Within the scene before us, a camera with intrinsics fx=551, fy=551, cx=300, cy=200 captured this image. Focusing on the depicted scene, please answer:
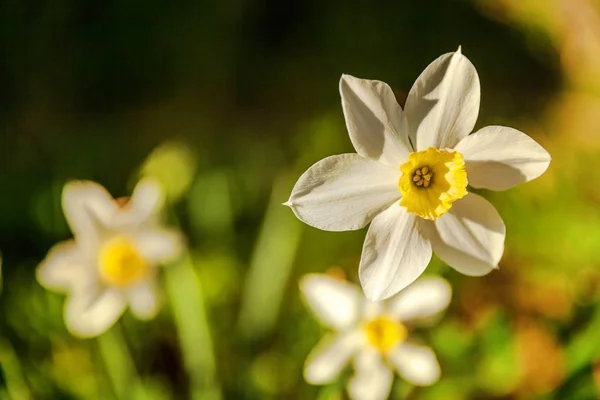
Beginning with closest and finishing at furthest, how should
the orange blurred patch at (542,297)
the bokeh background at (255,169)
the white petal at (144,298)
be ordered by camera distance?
the white petal at (144,298) < the bokeh background at (255,169) < the orange blurred patch at (542,297)

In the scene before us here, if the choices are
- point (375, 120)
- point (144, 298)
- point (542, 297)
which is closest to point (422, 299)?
point (375, 120)

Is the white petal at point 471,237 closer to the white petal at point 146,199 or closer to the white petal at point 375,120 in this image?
the white petal at point 375,120

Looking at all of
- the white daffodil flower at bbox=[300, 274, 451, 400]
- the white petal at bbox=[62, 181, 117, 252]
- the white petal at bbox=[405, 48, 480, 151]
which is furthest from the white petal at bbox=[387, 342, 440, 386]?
the white petal at bbox=[62, 181, 117, 252]

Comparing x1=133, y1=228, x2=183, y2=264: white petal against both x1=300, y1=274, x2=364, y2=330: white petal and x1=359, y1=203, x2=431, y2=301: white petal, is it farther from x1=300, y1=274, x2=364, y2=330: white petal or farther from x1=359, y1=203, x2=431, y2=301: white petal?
x1=359, y1=203, x2=431, y2=301: white petal

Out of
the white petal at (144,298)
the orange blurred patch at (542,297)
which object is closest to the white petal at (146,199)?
the white petal at (144,298)

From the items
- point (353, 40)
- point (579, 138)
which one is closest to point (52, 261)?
point (353, 40)

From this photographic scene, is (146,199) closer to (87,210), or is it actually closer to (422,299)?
(87,210)

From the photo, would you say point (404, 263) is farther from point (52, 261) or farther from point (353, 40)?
point (353, 40)
